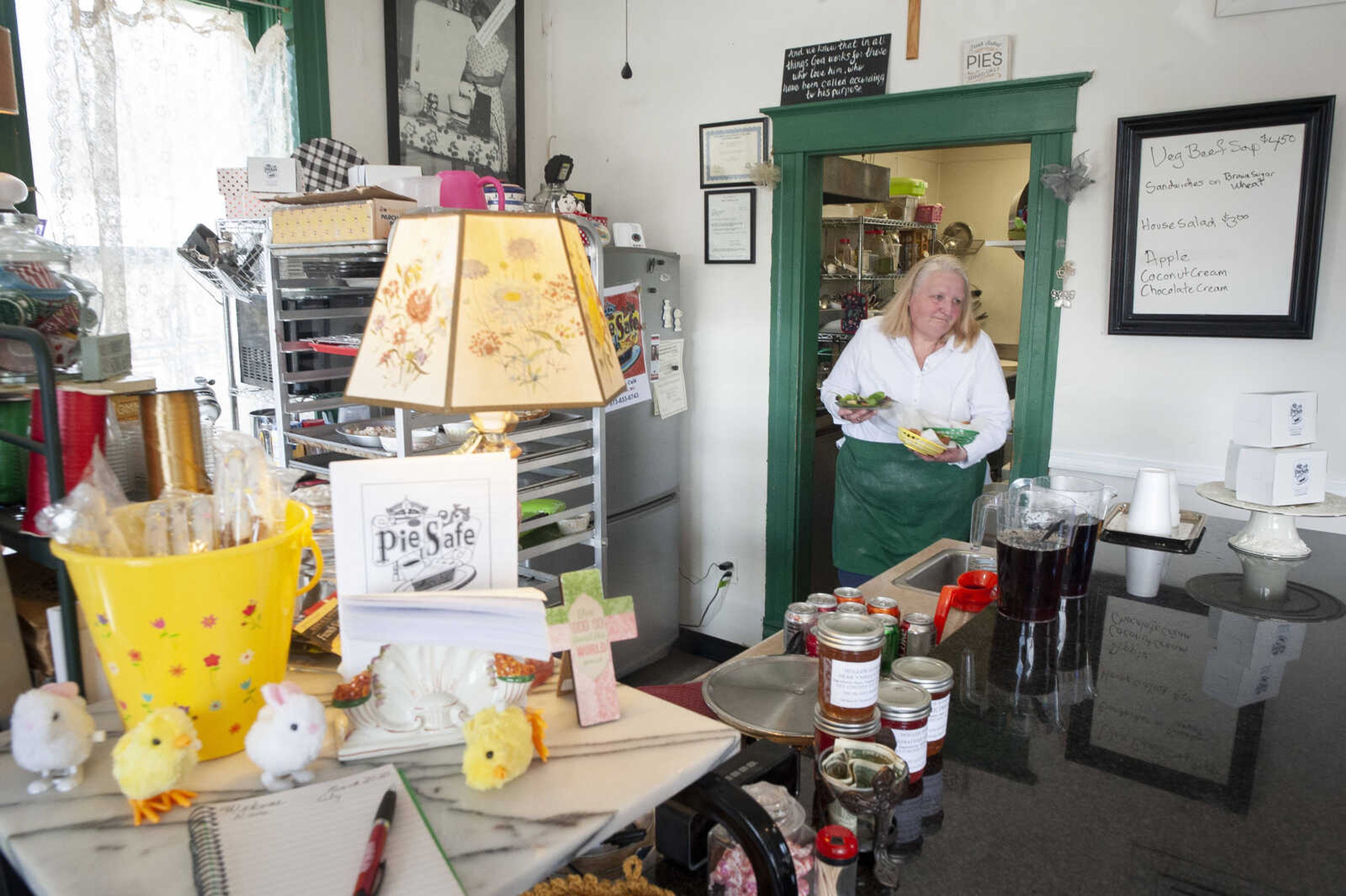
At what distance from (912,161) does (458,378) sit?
6485 mm

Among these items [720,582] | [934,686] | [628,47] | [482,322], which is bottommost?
[720,582]

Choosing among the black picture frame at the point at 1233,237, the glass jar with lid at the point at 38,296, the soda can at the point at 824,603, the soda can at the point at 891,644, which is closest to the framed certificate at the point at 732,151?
the black picture frame at the point at 1233,237

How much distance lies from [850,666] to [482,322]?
0.57 metres

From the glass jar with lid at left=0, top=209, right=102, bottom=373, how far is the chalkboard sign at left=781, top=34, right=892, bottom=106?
2643 millimetres

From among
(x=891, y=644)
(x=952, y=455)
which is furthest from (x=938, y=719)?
(x=952, y=455)

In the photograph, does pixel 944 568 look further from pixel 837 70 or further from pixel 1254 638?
pixel 837 70

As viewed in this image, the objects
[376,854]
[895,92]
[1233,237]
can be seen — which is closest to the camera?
[376,854]

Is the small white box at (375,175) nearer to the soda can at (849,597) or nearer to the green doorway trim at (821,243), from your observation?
the green doorway trim at (821,243)

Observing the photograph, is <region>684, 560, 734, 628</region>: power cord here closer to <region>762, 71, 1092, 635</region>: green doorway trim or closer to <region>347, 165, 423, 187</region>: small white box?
<region>762, 71, 1092, 635</region>: green doorway trim

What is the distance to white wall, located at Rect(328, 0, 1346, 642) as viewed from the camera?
2656 mm

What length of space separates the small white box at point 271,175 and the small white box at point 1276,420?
276 cm

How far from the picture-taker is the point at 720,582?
158 inches

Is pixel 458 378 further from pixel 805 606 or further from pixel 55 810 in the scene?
pixel 805 606

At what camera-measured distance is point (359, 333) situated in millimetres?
3074
